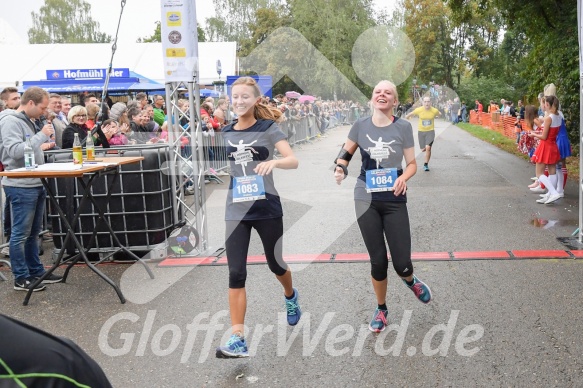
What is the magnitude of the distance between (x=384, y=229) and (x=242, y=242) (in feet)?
3.66

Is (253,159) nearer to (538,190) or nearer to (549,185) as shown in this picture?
(549,185)

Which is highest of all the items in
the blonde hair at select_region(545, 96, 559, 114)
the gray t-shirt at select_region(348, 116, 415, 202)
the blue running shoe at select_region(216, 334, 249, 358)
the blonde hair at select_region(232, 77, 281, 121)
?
the blonde hair at select_region(232, 77, 281, 121)

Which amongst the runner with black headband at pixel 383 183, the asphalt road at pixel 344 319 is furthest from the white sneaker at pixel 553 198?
the runner with black headband at pixel 383 183

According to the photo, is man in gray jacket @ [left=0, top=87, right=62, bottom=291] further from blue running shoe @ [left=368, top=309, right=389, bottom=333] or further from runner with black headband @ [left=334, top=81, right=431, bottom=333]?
blue running shoe @ [left=368, top=309, right=389, bottom=333]

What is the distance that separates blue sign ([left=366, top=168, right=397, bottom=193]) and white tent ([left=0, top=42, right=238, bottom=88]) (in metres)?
23.7

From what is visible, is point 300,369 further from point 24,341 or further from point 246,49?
point 246,49

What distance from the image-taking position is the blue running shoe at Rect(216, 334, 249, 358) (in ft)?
15.3

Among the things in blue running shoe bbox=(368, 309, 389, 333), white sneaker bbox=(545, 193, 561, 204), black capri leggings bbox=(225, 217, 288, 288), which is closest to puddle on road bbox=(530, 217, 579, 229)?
white sneaker bbox=(545, 193, 561, 204)

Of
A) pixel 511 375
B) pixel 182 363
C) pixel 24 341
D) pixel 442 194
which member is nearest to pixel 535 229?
pixel 442 194

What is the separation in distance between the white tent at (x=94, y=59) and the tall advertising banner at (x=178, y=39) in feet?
67.6

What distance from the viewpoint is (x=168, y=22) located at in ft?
25.1

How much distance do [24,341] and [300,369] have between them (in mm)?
3236

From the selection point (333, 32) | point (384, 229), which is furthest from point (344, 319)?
point (333, 32)

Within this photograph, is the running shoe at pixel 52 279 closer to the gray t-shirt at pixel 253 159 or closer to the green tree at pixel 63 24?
the gray t-shirt at pixel 253 159
